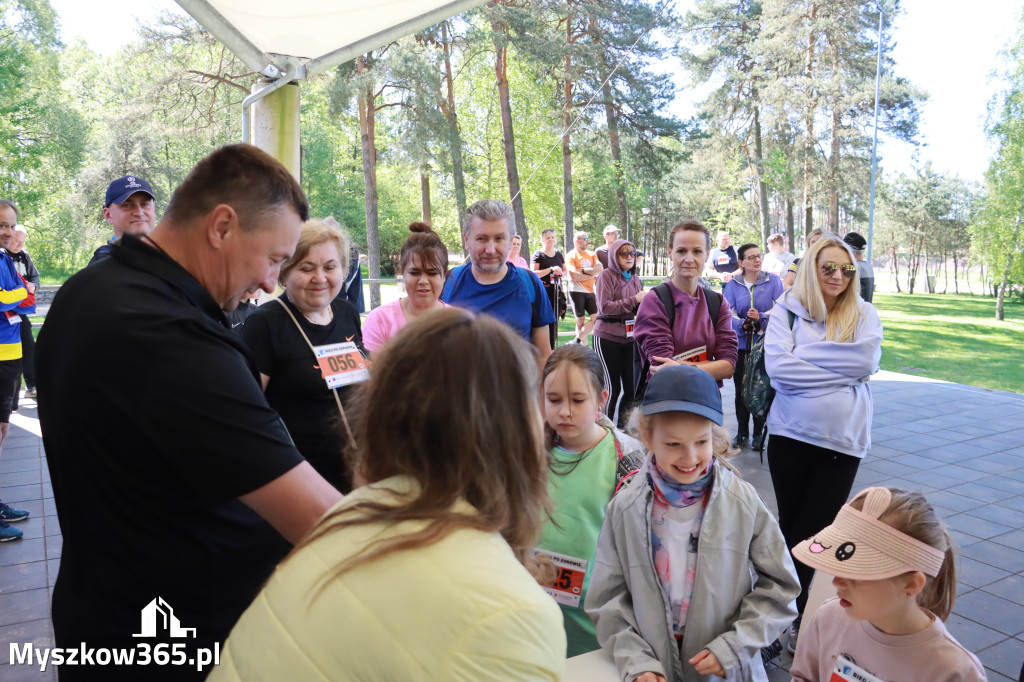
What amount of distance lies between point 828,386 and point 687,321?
94cm

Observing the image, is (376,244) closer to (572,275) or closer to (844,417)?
(572,275)

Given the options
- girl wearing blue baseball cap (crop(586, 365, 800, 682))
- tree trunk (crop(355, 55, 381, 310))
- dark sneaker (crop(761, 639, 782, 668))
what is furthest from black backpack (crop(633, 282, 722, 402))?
tree trunk (crop(355, 55, 381, 310))

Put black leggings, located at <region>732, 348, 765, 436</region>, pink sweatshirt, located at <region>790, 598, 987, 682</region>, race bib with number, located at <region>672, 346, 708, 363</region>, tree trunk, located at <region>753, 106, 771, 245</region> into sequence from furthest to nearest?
tree trunk, located at <region>753, 106, 771, 245</region>
black leggings, located at <region>732, 348, 765, 436</region>
race bib with number, located at <region>672, 346, 708, 363</region>
pink sweatshirt, located at <region>790, 598, 987, 682</region>

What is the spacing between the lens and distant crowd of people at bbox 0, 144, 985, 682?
821 millimetres

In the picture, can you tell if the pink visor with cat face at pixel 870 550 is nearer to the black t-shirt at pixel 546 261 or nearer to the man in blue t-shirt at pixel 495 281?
the man in blue t-shirt at pixel 495 281

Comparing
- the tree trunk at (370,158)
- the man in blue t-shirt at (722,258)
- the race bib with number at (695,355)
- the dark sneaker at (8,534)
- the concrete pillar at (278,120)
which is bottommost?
the dark sneaker at (8,534)

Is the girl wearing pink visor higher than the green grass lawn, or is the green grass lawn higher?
the girl wearing pink visor

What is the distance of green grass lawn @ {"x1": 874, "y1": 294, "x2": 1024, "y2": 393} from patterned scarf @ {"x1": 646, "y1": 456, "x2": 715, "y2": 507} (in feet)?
34.9

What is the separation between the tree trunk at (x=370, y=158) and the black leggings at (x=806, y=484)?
543 inches

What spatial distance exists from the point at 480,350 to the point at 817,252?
263 centimetres

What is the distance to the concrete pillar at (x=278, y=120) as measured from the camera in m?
3.76

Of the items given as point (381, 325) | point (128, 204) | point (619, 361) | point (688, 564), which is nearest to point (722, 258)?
point (619, 361)

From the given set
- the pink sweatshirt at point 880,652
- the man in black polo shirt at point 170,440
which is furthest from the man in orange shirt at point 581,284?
the man in black polo shirt at point 170,440

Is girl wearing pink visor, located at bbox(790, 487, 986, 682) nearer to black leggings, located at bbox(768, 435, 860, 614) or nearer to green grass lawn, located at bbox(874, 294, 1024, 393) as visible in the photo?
black leggings, located at bbox(768, 435, 860, 614)
